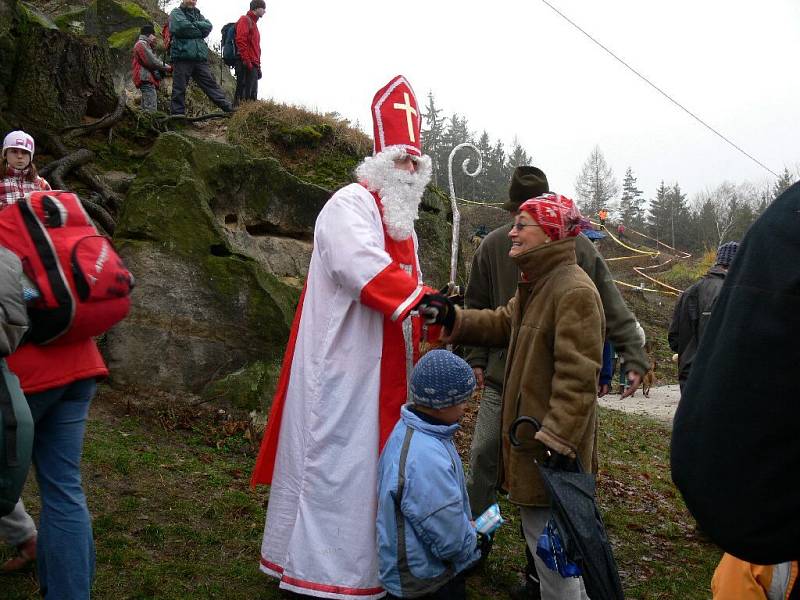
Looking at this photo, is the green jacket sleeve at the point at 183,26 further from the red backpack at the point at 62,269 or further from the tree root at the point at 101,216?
the red backpack at the point at 62,269

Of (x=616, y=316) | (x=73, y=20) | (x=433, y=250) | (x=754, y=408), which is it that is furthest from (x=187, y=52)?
(x=754, y=408)

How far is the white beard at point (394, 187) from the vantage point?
12.3ft

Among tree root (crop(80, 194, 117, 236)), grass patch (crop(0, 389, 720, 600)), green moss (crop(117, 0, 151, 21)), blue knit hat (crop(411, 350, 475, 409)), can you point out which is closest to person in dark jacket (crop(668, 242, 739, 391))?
grass patch (crop(0, 389, 720, 600))

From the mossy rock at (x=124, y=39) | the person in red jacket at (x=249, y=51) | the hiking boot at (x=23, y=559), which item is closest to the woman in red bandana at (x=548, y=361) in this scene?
the hiking boot at (x=23, y=559)

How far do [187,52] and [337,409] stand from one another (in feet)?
29.3

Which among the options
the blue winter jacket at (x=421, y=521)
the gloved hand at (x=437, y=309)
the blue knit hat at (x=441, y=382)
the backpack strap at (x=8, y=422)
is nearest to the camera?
the backpack strap at (x=8, y=422)

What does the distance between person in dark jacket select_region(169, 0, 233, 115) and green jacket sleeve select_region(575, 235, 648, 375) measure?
324 inches

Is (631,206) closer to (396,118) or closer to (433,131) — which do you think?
(433,131)

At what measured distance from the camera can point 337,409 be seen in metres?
3.38

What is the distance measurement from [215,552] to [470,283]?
2109mm

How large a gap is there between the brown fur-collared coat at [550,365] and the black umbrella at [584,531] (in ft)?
0.55

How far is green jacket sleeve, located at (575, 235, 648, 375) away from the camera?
3619 mm

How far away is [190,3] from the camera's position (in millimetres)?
10734

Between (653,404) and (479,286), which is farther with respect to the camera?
(653,404)
